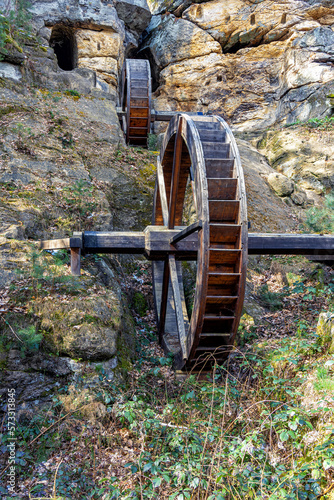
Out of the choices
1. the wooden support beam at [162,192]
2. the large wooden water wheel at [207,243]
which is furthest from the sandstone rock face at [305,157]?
the large wooden water wheel at [207,243]

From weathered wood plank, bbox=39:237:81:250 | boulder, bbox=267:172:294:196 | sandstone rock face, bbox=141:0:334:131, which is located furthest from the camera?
sandstone rock face, bbox=141:0:334:131

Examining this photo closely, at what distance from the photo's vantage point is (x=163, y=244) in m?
5.56

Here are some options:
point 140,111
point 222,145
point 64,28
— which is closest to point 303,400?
point 222,145

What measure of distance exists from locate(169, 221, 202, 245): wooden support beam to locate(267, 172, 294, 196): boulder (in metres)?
7.09

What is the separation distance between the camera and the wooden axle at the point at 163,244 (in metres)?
5.31

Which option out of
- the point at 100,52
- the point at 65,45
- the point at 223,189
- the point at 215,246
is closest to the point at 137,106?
Answer: the point at 100,52

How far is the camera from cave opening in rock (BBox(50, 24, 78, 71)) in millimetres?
17359

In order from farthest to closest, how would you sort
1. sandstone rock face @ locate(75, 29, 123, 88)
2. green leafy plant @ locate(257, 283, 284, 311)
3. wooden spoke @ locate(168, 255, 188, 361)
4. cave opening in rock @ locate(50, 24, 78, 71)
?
cave opening in rock @ locate(50, 24, 78, 71)
sandstone rock face @ locate(75, 29, 123, 88)
green leafy plant @ locate(257, 283, 284, 311)
wooden spoke @ locate(168, 255, 188, 361)

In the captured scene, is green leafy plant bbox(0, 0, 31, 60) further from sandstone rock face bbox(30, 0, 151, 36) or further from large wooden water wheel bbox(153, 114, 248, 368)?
large wooden water wheel bbox(153, 114, 248, 368)

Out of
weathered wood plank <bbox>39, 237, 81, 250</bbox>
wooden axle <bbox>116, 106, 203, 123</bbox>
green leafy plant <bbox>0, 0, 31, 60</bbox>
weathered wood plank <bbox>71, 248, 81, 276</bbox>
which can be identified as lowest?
weathered wood plank <bbox>71, 248, 81, 276</bbox>

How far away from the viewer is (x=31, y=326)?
4277 mm

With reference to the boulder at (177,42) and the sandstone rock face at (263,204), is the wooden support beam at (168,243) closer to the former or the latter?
the sandstone rock face at (263,204)

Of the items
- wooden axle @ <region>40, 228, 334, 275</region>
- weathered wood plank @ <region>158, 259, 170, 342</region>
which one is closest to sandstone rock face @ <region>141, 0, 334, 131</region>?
wooden axle @ <region>40, 228, 334, 275</region>

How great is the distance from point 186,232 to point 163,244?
826mm
